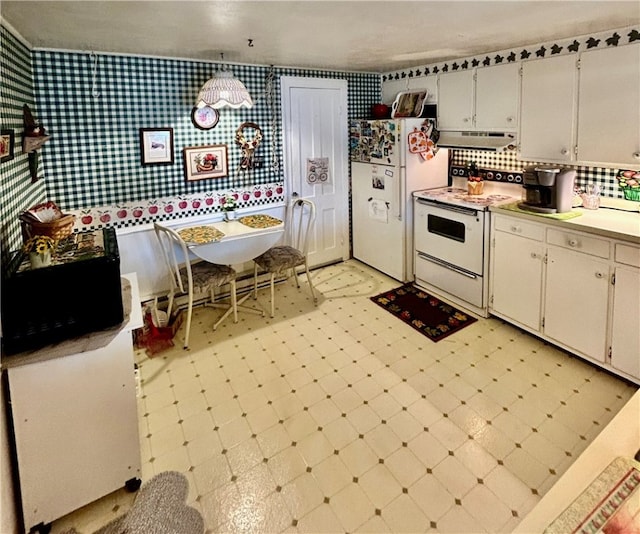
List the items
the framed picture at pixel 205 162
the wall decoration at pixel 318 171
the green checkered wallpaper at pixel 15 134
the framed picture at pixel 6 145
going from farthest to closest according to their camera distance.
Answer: the wall decoration at pixel 318 171 < the framed picture at pixel 205 162 < the green checkered wallpaper at pixel 15 134 < the framed picture at pixel 6 145

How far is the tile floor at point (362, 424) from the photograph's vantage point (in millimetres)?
1959

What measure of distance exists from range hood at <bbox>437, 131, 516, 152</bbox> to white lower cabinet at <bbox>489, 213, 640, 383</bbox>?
629 millimetres

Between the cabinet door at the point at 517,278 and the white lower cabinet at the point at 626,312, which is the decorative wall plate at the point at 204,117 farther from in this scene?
the white lower cabinet at the point at 626,312

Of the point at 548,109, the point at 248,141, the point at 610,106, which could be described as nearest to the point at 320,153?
the point at 248,141

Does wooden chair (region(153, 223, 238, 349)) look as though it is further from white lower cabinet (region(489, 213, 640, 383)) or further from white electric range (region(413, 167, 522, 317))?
white lower cabinet (region(489, 213, 640, 383))

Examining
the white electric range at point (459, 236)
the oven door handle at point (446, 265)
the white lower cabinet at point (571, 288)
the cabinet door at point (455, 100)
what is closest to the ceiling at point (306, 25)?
the cabinet door at point (455, 100)

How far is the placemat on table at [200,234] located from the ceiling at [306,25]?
134 centimetres

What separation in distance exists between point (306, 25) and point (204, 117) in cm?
160

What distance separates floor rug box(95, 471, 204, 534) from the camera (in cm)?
187

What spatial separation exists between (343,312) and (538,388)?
5.37ft

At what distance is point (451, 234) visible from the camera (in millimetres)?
3754

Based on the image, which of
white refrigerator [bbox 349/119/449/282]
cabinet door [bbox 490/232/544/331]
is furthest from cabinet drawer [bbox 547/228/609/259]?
white refrigerator [bbox 349/119/449/282]

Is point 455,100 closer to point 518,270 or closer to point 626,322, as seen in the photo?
point 518,270

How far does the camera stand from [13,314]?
5.57ft
